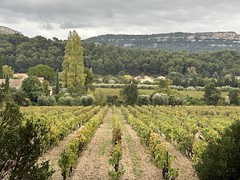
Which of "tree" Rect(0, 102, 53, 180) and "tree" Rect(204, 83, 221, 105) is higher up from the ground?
"tree" Rect(0, 102, 53, 180)

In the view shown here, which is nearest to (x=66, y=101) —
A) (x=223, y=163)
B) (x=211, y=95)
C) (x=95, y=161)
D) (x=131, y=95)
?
(x=131, y=95)

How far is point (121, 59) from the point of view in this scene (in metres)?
147

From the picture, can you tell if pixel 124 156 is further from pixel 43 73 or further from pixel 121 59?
pixel 121 59

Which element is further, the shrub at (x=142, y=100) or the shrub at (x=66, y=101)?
the shrub at (x=142, y=100)

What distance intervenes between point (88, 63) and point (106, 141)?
11475cm

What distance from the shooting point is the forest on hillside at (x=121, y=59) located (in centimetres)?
13138

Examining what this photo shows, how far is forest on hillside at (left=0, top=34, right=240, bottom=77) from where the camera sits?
431 ft

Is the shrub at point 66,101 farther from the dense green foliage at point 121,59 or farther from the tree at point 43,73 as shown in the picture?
the dense green foliage at point 121,59

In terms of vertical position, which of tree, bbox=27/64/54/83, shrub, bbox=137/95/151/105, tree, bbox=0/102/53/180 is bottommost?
shrub, bbox=137/95/151/105

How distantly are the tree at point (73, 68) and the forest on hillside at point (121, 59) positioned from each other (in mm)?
61199

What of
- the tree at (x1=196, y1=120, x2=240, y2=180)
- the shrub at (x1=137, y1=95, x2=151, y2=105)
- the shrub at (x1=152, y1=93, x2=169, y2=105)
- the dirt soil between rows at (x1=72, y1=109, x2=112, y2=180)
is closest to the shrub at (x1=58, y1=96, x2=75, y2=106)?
the shrub at (x1=137, y1=95, x2=151, y2=105)

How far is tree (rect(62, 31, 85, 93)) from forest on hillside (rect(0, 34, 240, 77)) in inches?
2409

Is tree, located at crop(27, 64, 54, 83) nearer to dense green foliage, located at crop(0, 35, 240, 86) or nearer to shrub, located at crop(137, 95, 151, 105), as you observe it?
shrub, located at crop(137, 95, 151, 105)

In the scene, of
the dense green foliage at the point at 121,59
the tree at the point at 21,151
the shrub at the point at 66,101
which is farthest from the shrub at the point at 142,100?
the dense green foliage at the point at 121,59
